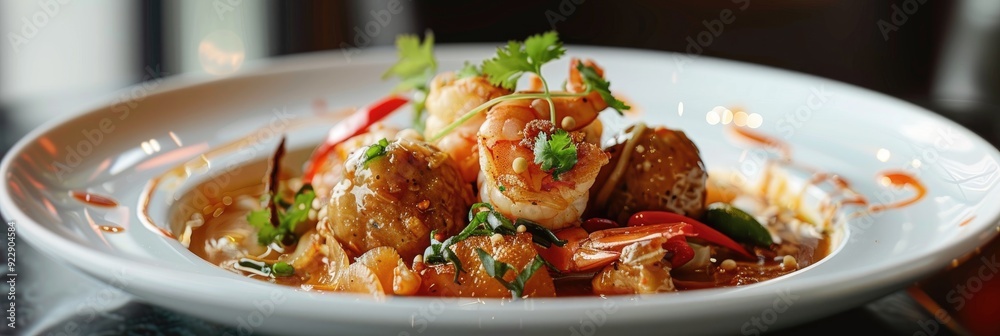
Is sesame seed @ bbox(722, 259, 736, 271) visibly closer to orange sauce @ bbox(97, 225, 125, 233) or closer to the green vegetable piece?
the green vegetable piece

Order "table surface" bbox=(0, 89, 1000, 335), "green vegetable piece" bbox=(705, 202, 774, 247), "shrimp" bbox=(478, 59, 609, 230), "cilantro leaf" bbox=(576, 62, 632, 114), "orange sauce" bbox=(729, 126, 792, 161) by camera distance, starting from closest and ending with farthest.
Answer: "table surface" bbox=(0, 89, 1000, 335), "shrimp" bbox=(478, 59, 609, 230), "cilantro leaf" bbox=(576, 62, 632, 114), "green vegetable piece" bbox=(705, 202, 774, 247), "orange sauce" bbox=(729, 126, 792, 161)

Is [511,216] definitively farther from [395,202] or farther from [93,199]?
[93,199]

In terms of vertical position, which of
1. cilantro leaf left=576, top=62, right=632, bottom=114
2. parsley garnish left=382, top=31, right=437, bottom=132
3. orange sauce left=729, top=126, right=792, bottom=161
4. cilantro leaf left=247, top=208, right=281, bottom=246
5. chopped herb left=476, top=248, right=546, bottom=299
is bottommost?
cilantro leaf left=247, top=208, right=281, bottom=246

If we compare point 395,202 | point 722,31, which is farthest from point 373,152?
point 722,31

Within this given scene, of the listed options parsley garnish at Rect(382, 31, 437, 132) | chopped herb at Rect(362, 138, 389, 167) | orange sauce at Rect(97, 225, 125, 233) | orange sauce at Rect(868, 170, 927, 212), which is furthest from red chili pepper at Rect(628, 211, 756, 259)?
orange sauce at Rect(97, 225, 125, 233)

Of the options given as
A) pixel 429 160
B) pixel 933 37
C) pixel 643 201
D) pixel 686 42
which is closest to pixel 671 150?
pixel 643 201

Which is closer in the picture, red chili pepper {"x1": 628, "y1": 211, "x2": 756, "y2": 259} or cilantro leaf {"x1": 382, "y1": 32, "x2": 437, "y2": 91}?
red chili pepper {"x1": 628, "y1": 211, "x2": 756, "y2": 259}

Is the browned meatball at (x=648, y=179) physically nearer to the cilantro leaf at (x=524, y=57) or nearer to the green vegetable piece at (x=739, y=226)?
the green vegetable piece at (x=739, y=226)
